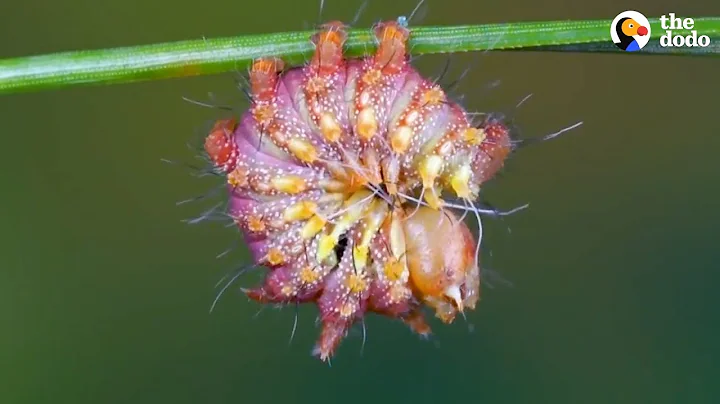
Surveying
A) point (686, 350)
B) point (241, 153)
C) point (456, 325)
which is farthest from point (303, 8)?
point (241, 153)

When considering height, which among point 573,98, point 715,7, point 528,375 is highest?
point 715,7

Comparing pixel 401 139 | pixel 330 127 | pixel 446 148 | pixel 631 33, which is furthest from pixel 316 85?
pixel 631 33

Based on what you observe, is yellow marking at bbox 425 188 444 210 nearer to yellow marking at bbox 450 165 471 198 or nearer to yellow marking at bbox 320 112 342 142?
yellow marking at bbox 450 165 471 198

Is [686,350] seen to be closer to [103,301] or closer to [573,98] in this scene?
[573,98]

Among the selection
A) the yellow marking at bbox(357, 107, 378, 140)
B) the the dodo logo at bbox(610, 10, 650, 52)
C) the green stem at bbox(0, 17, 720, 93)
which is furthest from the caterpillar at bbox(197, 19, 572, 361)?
the the dodo logo at bbox(610, 10, 650, 52)

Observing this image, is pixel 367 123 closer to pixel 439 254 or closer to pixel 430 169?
pixel 430 169
